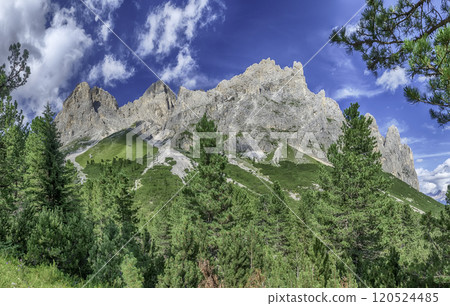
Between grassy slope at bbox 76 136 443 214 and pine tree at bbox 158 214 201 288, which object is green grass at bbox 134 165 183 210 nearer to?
grassy slope at bbox 76 136 443 214

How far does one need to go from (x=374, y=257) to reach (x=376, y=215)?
12.0 ft

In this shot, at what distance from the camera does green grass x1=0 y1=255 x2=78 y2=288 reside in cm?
632

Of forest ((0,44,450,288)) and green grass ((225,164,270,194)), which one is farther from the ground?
green grass ((225,164,270,194))

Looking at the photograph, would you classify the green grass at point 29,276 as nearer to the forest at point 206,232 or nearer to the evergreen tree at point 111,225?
the forest at point 206,232

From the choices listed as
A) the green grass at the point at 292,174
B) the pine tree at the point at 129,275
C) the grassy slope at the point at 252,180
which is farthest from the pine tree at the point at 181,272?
the green grass at the point at 292,174

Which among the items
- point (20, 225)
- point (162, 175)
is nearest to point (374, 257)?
point (20, 225)

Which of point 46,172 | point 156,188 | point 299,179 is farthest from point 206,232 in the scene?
point 299,179

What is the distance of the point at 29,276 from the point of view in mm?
7008

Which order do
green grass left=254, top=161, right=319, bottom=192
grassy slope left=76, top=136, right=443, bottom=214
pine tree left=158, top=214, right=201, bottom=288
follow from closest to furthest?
pine tree left=158, top=214, right=201, bottom=288
grassy slope left=76, top=136, right=443, bottom=214
green grass left=254, top=161, right=319, bottom=192

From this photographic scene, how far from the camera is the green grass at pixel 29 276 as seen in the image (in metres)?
6.32

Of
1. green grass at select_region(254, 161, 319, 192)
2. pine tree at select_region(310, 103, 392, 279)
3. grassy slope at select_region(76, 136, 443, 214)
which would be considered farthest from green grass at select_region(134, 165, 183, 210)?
pine tree at select_region(310, 103, 392, 279)

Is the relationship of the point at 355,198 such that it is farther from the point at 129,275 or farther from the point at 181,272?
the point at 129,275
